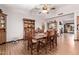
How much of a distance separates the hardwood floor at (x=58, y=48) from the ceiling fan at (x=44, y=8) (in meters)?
0.59

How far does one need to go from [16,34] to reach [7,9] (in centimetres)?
51

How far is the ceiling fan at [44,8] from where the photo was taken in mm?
2355

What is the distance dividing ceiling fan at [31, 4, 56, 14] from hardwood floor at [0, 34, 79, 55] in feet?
1.93

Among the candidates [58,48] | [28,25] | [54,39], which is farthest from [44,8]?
[58,48]

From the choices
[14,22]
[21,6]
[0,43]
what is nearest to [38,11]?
[21,6]

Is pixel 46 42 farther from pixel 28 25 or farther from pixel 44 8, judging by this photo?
pixel 44 8

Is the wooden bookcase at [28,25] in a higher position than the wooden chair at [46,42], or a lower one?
higher

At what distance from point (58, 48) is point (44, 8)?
2.77ft

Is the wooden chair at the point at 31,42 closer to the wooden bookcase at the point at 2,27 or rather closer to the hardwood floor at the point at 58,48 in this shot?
the hardwood floor at the point at 58,48

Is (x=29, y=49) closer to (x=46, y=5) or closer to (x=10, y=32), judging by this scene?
(x=10, y=32)

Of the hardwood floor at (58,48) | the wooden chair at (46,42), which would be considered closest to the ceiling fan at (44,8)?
the wooden chair at (46,42)

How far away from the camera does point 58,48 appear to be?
2.38 meters

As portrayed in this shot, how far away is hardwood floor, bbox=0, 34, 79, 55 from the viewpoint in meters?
2.32

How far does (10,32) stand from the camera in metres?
2.34
